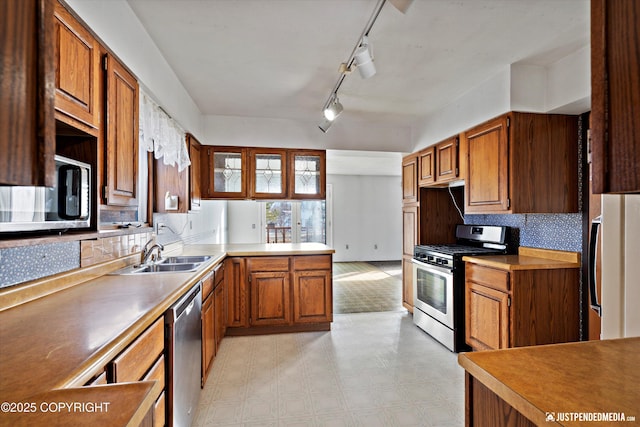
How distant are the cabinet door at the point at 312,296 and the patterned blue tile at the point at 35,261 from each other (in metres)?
1.99

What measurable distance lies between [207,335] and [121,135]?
4.88 ft

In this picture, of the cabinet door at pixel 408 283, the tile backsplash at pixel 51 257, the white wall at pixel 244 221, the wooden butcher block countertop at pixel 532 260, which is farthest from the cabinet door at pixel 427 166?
the white wall at pixel 244 221

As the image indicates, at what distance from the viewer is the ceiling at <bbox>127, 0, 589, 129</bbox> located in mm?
1760

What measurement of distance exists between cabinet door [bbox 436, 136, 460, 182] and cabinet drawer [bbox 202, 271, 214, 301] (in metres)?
2.42

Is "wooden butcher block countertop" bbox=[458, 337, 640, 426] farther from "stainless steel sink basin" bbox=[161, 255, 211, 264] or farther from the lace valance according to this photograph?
"stainless steel sink basin" bbox=[161, 255, 211, 264]

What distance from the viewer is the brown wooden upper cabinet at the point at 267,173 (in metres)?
3.69

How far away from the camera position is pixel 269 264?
3201 mm

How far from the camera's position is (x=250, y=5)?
173cm

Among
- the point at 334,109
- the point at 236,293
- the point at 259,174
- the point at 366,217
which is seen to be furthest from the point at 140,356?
the point at 366,217

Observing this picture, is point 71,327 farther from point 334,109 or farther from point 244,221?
point 244,221

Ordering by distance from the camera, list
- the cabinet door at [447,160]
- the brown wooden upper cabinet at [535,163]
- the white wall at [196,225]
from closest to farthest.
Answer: the brown wooden upper cabinet at [535,163] → the white wall at [196,225] → the cabinet door at [447,160]

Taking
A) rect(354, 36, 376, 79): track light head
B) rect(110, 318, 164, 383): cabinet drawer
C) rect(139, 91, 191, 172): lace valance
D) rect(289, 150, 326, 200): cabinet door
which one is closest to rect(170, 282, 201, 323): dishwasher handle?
rect(110, 318, 164, 383): cabinet drawer

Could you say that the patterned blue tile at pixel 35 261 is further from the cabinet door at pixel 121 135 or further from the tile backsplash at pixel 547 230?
the tile backsplash at pixel 547 230

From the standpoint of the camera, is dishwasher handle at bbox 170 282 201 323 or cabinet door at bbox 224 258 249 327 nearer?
dishwasher handle at bbox 170 282 201 323
